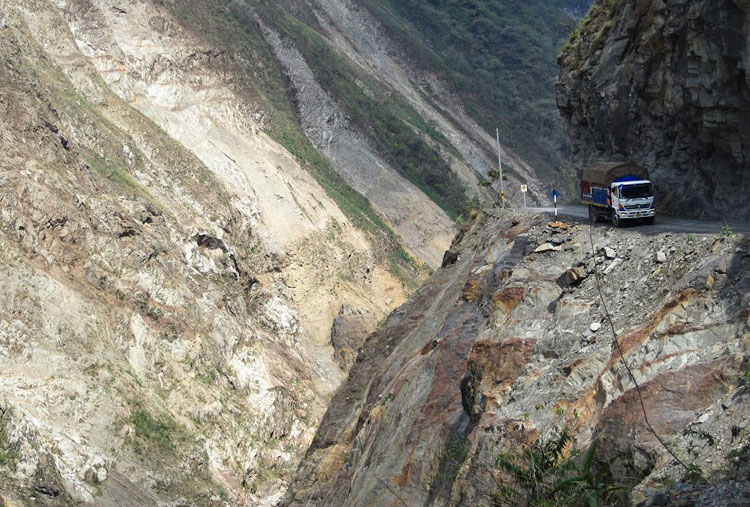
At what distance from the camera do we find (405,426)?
20375mm

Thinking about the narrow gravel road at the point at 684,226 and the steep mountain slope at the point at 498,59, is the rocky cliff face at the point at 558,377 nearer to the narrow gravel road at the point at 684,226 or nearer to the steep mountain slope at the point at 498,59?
the narrow gravel road at the point at 684,226

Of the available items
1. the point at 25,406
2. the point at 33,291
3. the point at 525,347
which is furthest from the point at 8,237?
the point at 525,347

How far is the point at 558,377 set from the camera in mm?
15273

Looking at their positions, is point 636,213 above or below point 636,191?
below

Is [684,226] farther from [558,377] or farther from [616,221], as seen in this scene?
[558,377]

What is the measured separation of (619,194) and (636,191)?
17.5 inches

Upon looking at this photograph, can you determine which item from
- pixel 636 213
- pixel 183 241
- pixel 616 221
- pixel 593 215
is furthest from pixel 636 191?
pixel 183 241

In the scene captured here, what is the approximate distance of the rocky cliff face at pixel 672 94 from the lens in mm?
20906

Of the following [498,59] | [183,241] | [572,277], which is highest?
[572,277]

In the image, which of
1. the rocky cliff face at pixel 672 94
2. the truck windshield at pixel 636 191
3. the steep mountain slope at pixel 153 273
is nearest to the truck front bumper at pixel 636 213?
the truck windshield at pixel 636 191

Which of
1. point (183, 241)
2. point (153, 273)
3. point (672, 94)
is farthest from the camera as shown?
point (183, 241)

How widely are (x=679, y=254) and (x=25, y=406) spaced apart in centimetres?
2325

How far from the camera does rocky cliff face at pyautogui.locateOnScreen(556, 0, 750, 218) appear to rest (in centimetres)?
2091

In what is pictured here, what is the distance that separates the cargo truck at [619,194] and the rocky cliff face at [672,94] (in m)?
2.02
